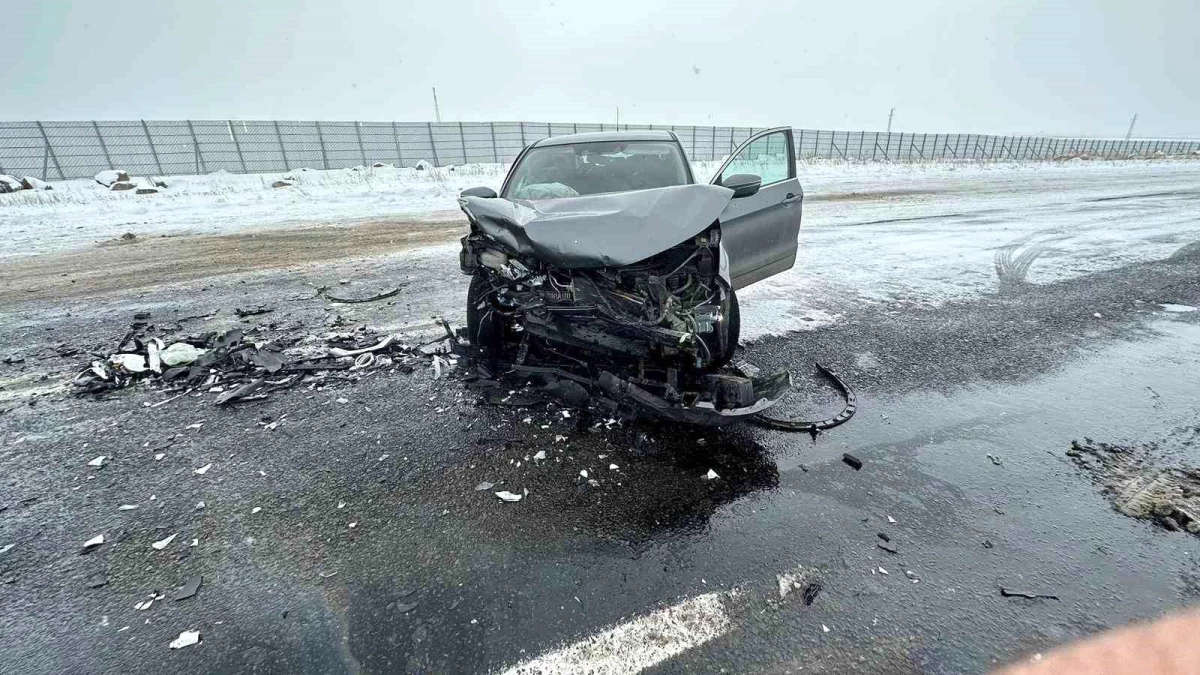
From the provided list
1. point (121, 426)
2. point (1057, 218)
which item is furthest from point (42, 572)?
point (1057, 218)

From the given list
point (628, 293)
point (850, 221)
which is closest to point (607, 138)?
point (628, 293)

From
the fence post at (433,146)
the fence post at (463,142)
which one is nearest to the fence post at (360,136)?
the fence post at (433,146)

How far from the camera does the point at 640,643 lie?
6.11 feet

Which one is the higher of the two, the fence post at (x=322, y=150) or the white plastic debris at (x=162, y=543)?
the fence post at (x=322, y=150)

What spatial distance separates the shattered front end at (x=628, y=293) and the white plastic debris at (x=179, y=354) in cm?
288

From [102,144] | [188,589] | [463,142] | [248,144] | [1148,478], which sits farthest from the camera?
[463,142]

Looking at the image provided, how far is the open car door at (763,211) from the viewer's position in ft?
15.1

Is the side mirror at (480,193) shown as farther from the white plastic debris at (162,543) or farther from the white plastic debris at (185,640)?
the white plastic debris at (185,640)

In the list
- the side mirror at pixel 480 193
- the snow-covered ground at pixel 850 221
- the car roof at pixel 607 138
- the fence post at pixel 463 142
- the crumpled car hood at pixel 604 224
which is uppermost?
the fence post at pixel 463 142

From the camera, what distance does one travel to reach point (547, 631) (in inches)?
75.5

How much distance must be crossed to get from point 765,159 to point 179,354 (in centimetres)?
577

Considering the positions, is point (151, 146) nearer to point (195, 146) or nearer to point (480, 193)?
point (195, 146)

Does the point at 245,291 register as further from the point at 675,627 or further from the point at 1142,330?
the point at 1142,330

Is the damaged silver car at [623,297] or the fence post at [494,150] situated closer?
the damaged silver car at [623,297]
